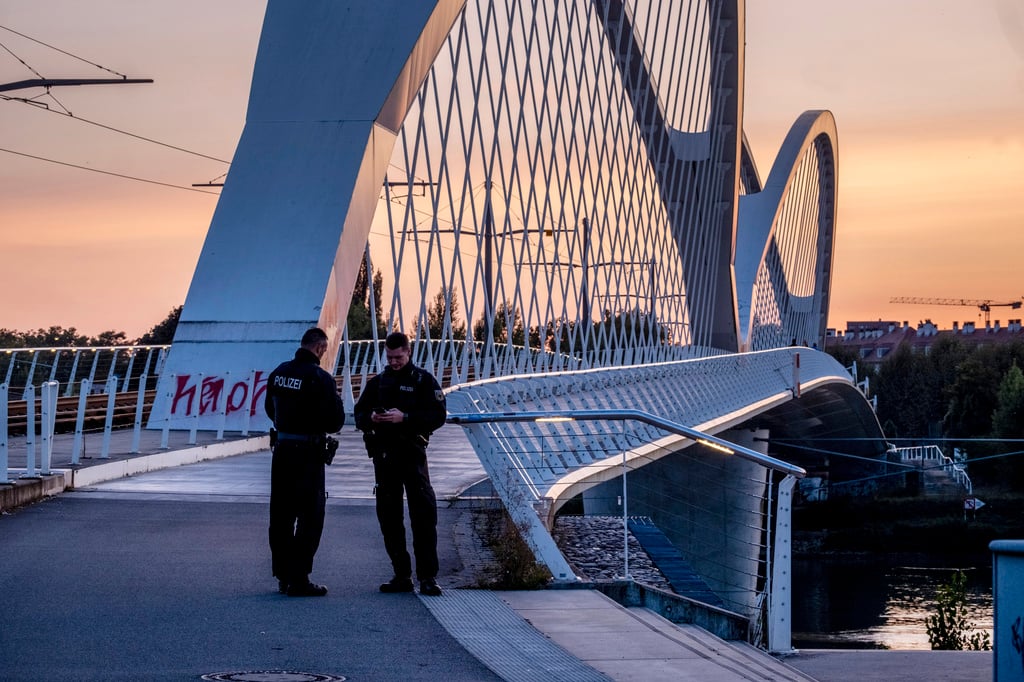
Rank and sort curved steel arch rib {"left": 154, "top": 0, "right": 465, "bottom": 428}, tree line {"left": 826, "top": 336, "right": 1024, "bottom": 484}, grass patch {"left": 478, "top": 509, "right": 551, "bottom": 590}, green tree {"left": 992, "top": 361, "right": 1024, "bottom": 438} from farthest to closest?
tree line {"left": 826, "top": 336, "right": 1024, "bottom": 484} < green tree {"left": 992, "top": 361, "right": 1024, "bottom": 438} < curved steel arch rib {"left": 154, "top": 0, "right": 465, "bottom": 428} < grass patch {"left": 478, "top": 509, "right": 551, "bottom": 590}

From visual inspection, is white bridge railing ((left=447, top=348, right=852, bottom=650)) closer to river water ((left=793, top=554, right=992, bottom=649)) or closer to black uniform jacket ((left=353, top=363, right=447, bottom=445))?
black uniform jacket ((left=353, top=363, right=447, bottom=445))

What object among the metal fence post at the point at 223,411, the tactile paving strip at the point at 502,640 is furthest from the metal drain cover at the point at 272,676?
the metal fence post at the point at 223,411

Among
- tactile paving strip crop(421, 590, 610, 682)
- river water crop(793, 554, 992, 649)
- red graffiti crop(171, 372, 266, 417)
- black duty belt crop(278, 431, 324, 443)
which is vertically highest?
red graffiti crop(171, 372, 266, 417)

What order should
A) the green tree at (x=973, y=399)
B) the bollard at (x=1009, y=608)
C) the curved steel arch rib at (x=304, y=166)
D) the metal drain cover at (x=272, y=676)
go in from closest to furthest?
the bollard at (x=1009, y=608), the metal drain cover at (x=272, y=676), the curved steel arch rib at (x=304, y=166), the green tree at (x=973, y=399)

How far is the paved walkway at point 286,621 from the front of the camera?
6.46m

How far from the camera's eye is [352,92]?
52.6ft

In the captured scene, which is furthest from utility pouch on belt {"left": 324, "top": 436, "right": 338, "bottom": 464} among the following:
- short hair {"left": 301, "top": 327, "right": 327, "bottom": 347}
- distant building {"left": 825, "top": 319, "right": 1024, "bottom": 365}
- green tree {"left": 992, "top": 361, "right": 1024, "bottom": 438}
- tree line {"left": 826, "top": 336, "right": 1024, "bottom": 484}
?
distant building {"left": 825, "top": 319, "right": 1024, "bottom": 365}

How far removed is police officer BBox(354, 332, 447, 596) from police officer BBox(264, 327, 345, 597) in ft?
0.77

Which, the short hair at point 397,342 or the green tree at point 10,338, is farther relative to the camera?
the green tree at point 10,338

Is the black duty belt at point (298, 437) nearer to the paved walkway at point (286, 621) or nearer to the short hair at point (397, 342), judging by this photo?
the short hair at point (397, 342)

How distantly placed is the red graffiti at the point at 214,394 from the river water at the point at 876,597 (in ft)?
49.1

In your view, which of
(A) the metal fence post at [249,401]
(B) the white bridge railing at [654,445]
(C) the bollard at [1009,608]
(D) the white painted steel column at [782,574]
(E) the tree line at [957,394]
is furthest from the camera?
(E) the tree line at [957,394]

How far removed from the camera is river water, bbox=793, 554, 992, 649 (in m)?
32.5

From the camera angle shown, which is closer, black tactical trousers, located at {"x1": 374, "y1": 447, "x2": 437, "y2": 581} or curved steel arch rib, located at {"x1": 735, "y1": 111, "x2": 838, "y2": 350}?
black tactical trousers, located at {"x1": 374, "y1": 447, "x2": 437, "y2": 581}
